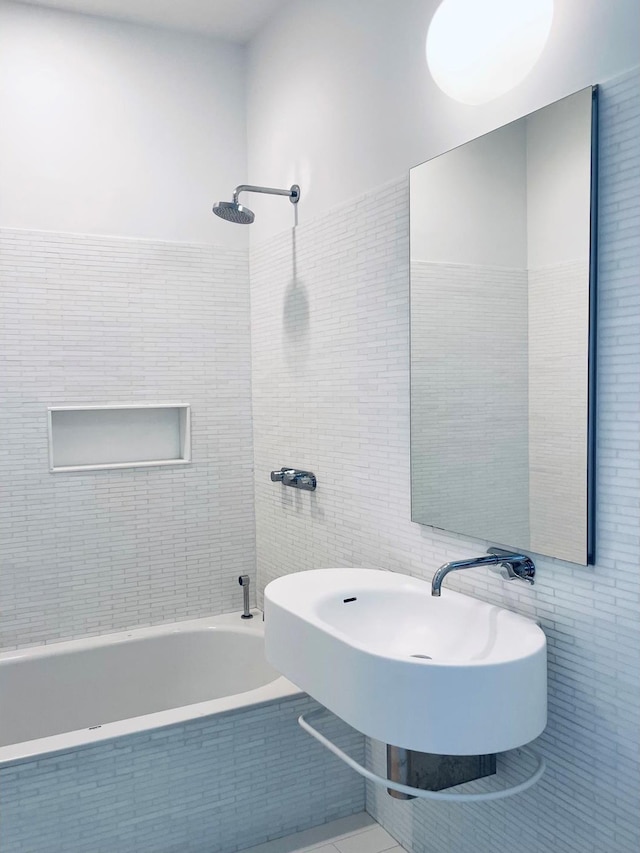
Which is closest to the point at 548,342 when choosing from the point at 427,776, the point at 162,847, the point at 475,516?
the point at 475,516

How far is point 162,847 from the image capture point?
2328 millimetres

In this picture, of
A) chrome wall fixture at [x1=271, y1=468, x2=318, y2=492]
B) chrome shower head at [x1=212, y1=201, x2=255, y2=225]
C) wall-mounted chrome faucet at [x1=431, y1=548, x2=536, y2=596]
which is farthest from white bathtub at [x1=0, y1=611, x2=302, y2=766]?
chrome shower head at [x1=212, y1=201, x2=255, y2=225]

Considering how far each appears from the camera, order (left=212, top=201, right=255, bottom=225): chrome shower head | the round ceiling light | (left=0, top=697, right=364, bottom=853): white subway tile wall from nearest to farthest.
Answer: the round ceiling light, (left=0, top=697, right=364, bottom=853): white subway tile wall, (left=212, top=201, right=255, bottom=225): chrome shower head

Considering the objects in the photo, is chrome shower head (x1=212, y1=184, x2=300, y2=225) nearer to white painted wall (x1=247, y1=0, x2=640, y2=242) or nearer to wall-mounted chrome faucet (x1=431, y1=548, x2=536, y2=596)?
white painted wall (x1=247, y1=0, x2=640, y2=242)

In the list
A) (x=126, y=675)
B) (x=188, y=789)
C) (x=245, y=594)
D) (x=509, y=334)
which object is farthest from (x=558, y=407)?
(x=126, y=675)

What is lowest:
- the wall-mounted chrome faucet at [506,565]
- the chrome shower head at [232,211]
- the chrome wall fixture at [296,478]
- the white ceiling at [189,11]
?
the wall-mounted chrome faucet at [506,565]

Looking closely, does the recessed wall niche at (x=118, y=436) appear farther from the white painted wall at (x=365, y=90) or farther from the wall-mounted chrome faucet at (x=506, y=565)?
the wall-mounted chrome faucet at (x=506, y=565)

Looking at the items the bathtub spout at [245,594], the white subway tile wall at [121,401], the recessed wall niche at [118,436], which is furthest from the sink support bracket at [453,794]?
the recessed wall niche at [118,436]

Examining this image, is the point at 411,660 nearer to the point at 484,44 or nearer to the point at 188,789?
the point at 188,789

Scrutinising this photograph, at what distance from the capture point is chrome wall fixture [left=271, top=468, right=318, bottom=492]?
2.92 m

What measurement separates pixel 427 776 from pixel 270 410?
5.98 ft

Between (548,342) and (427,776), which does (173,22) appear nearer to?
(548,342)

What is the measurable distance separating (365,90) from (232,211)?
0.64 meters

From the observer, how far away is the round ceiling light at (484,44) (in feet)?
5.84
